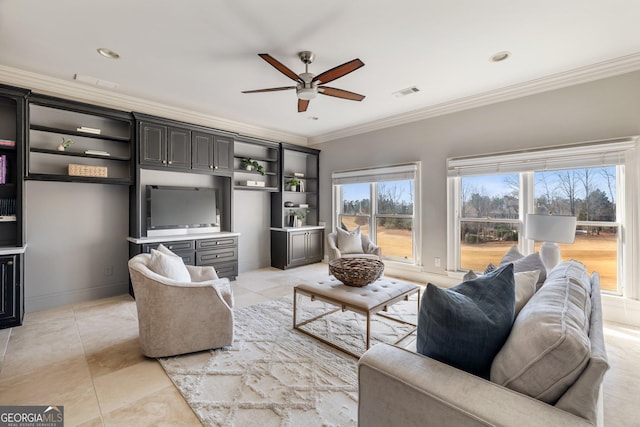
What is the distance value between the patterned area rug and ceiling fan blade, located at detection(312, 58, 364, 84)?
2421 millimetres

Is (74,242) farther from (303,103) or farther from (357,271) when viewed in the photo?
(357,271)

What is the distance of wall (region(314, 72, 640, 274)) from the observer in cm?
309

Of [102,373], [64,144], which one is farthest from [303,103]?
[102,373]

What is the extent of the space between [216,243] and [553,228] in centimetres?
428

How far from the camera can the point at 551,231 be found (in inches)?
113

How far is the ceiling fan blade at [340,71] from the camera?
7.91 feet

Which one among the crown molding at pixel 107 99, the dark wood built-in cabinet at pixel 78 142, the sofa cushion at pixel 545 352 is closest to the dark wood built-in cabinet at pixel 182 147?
the dark wood built-in cabinet at pixel 78 142

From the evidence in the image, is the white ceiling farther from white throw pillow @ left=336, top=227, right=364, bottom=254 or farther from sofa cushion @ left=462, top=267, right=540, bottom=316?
white throw pillow @ left=336, top=227, right=364, bottom=254

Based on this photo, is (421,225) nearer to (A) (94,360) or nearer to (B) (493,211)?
(B) (493,211)

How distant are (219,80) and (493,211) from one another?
3.99m

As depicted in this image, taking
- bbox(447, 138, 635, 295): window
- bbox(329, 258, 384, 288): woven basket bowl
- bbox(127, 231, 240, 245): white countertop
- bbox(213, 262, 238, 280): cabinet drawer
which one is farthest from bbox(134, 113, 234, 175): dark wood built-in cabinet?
bbox(447, 138, 635, 295): window

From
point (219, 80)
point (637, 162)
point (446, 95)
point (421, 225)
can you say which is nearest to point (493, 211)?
point (421, 225)

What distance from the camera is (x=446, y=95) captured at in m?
3.89

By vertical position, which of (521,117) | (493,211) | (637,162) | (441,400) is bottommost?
(441,400)
